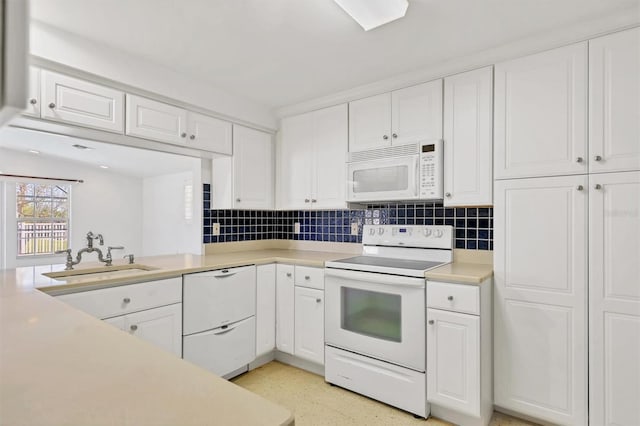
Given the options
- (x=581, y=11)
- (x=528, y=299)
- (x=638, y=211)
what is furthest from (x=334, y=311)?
(x=581, y=11)

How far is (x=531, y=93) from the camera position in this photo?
2000mm

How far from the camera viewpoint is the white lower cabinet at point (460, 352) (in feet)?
6.26

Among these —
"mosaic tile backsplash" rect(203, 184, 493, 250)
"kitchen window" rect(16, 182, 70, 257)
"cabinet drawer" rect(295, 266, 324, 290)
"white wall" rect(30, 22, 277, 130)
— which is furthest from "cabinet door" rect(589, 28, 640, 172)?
"kitchen window" rect(16, 182, 70, 257)

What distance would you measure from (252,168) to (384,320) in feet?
5.76

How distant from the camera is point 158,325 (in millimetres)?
2082

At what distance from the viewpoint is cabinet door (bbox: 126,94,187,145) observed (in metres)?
2.24

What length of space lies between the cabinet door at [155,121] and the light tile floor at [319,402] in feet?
6.14

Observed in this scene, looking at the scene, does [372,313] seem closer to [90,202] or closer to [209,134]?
[209,134]

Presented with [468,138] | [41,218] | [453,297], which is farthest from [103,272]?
[41,218]

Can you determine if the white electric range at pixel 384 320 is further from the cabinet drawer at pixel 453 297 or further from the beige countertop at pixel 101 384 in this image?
the beige countertop at pixel 101 384

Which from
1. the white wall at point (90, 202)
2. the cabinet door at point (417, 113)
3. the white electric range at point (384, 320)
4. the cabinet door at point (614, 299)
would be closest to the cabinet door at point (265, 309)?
the white electric range at point (384, 320)

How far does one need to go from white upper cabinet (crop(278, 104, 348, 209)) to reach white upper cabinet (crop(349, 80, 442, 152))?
0.14 meters

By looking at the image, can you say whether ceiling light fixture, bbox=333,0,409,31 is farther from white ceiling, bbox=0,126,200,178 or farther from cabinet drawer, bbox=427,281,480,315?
white ceiling, bbox=0,126,200,178

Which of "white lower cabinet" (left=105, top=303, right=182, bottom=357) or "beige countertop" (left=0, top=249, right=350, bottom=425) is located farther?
"white lower cabinet" (left=105, top=303, right=182, bottom=357)
